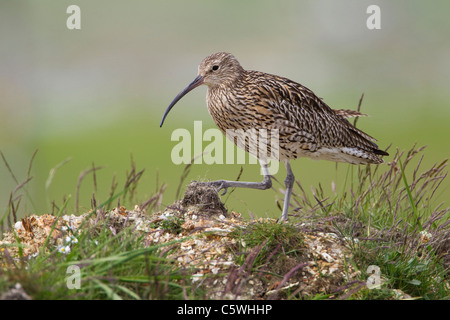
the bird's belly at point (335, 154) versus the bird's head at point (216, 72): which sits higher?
the bird's head at point (216, 72)

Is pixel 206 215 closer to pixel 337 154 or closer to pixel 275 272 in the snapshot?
pixel 275 272

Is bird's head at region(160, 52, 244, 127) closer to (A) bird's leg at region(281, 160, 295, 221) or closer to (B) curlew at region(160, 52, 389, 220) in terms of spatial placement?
(B) curlew at region(160, 52, 389, 220)

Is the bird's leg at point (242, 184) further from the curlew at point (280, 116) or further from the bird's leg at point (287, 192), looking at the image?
the bird's leg at point (287, 192)

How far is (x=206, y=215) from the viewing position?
19.4ft

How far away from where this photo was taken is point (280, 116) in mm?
7340

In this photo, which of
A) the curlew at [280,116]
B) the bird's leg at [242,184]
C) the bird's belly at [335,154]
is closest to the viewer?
the bird's leg at [242,184]

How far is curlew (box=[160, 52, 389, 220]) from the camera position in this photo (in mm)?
7336

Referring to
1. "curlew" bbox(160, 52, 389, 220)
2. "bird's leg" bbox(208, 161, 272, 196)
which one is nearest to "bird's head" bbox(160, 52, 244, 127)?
"curlew" bbox(160, 52, 389, 220)

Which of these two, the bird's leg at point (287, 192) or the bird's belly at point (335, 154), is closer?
the bird's leg at point (287, 192)

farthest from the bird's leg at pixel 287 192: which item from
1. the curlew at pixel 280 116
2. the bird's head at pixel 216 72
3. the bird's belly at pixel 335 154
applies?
the bird's head at pixel 216 72

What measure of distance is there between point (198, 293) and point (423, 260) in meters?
2.26

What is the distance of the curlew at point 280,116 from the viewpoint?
24.1 ft

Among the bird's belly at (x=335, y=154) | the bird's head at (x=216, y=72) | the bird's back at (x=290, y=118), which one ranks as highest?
the bird's head at (x=216, y=72)
